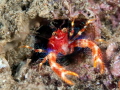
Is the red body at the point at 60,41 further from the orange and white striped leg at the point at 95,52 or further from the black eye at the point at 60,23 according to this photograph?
the orange and white striped leg at the point at 95,52

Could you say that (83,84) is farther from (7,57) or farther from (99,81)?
(7,57)

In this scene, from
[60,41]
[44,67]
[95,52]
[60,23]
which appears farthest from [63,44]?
[95,52]

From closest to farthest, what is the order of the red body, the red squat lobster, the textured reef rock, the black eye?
the textured reef rock < the red squat lobster < the black eye < the red body

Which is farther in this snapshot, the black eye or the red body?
the red body

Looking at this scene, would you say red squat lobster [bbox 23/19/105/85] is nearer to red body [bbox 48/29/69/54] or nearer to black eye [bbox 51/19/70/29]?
red body [bbox 48/29/69/54]

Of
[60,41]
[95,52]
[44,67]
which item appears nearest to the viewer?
[95,52]

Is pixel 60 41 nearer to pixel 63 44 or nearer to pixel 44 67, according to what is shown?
pixel 63 44

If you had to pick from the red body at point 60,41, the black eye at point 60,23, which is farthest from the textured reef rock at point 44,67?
the red body at point 60,41

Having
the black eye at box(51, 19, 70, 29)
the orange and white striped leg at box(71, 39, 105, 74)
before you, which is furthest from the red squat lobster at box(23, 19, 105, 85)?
the black eye at box(51, 19, 70, 29)

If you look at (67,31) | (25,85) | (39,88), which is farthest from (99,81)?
(67,31)
